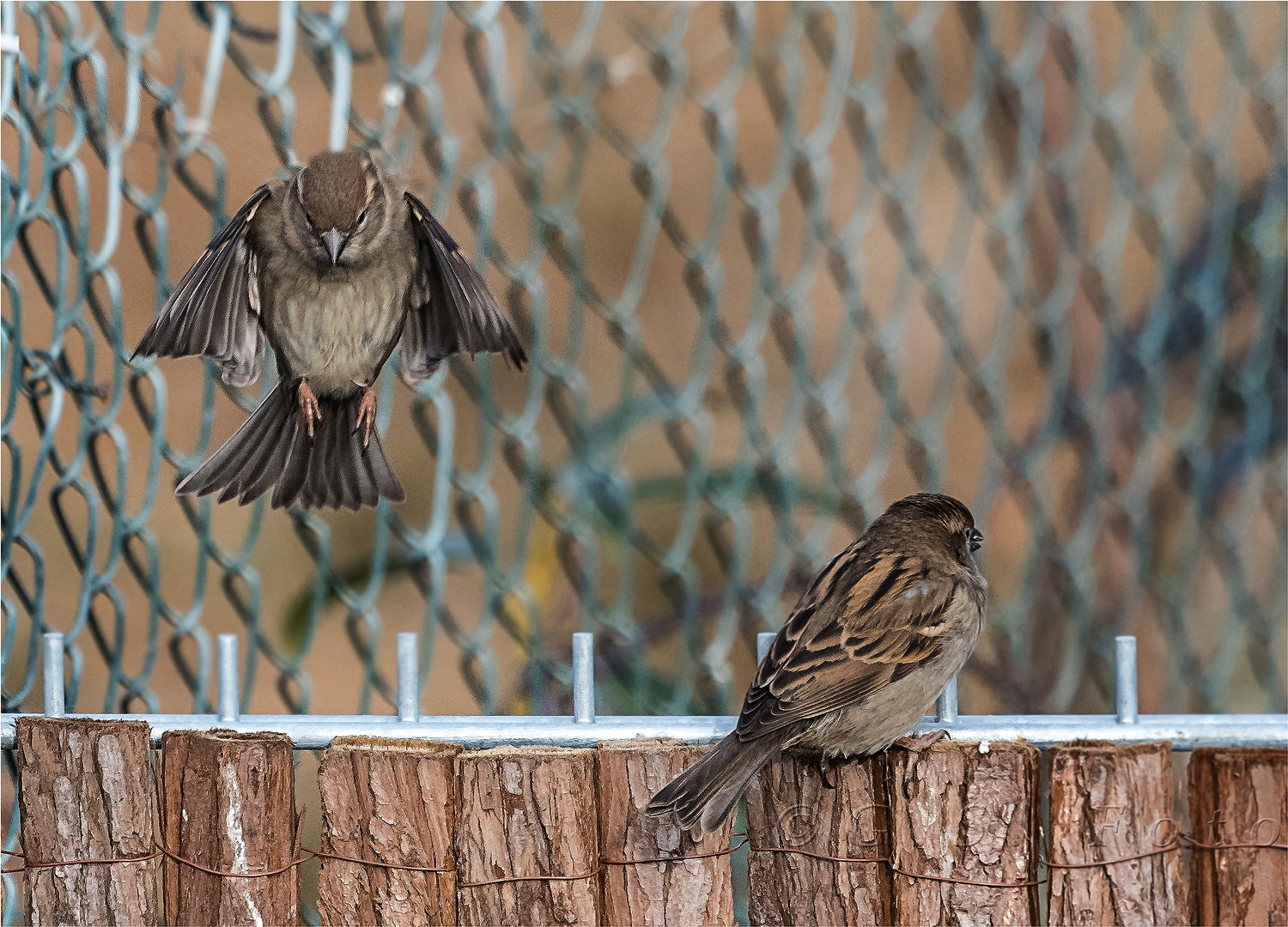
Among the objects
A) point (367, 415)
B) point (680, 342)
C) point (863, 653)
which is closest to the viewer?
point (367, 415)

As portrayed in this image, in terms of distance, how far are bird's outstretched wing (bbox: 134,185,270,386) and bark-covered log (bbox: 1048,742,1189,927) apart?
2.84 feet

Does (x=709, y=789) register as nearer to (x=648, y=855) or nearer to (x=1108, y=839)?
(x=648, y=855)

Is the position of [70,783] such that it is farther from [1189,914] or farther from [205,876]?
[1189,914]

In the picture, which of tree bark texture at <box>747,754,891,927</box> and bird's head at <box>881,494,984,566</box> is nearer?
tree bark texture at <box>747,754,891,927</box>

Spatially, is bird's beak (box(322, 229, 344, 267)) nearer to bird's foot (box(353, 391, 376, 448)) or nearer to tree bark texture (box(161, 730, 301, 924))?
bird's foot (box(353, 391, 376, 448))

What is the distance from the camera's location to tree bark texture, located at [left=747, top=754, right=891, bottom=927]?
119 centimetres

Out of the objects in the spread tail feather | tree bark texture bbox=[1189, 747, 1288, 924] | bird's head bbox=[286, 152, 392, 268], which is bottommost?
tree bark texture bbox=[1189, 747, 1288, 924]

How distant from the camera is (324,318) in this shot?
3.82ft

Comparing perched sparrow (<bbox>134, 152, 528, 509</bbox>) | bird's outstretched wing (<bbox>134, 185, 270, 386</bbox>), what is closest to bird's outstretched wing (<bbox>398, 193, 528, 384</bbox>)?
perched sparrow (<bbox>134, 152, 528, 509</bbox>)

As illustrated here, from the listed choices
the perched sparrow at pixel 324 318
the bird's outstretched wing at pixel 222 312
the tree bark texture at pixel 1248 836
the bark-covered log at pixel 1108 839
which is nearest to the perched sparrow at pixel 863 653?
the bark-covered log at pixel 1108 839

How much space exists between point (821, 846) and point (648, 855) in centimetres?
17

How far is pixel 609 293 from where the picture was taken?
246 cm

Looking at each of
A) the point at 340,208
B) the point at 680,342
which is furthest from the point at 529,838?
the point at 680,342

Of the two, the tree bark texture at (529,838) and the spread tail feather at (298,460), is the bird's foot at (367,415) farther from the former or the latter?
the tree bark texture at (529,838)
